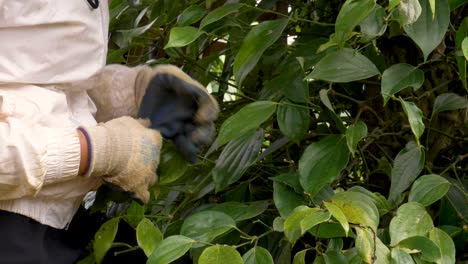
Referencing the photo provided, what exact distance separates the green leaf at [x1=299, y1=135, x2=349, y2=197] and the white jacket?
0.21 m

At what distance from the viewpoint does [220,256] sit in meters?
0.89

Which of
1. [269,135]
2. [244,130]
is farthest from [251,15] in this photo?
[244,130]

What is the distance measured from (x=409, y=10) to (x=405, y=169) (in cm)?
21

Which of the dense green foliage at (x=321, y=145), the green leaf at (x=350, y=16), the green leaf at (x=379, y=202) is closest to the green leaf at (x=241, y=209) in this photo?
the dense green foliage at (x=321, y=145)

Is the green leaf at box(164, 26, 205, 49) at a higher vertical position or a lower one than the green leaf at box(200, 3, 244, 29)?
lower

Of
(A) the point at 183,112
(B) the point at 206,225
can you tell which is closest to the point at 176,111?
(A) the point at 183,112

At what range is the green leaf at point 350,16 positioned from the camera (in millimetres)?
859

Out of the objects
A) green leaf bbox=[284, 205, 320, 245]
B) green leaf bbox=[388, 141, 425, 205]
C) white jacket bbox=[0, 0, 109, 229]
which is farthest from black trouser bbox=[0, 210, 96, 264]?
green leaf bbox=[388, 141, 425, 205]

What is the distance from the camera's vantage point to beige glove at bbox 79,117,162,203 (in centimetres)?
88

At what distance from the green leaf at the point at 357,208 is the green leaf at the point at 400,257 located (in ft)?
0.09

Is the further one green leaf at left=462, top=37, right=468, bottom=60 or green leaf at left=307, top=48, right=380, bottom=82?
green leaf at left=307, top=48, right=380, bottom=82

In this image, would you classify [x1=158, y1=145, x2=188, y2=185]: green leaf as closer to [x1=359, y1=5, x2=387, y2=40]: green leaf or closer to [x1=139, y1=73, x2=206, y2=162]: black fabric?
[x1=139, y1=73, x2=206, y2=162]: black fabric

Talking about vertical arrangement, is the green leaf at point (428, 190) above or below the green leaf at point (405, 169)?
above

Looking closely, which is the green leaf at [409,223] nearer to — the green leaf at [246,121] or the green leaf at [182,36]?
the green leaf at [246,121]
